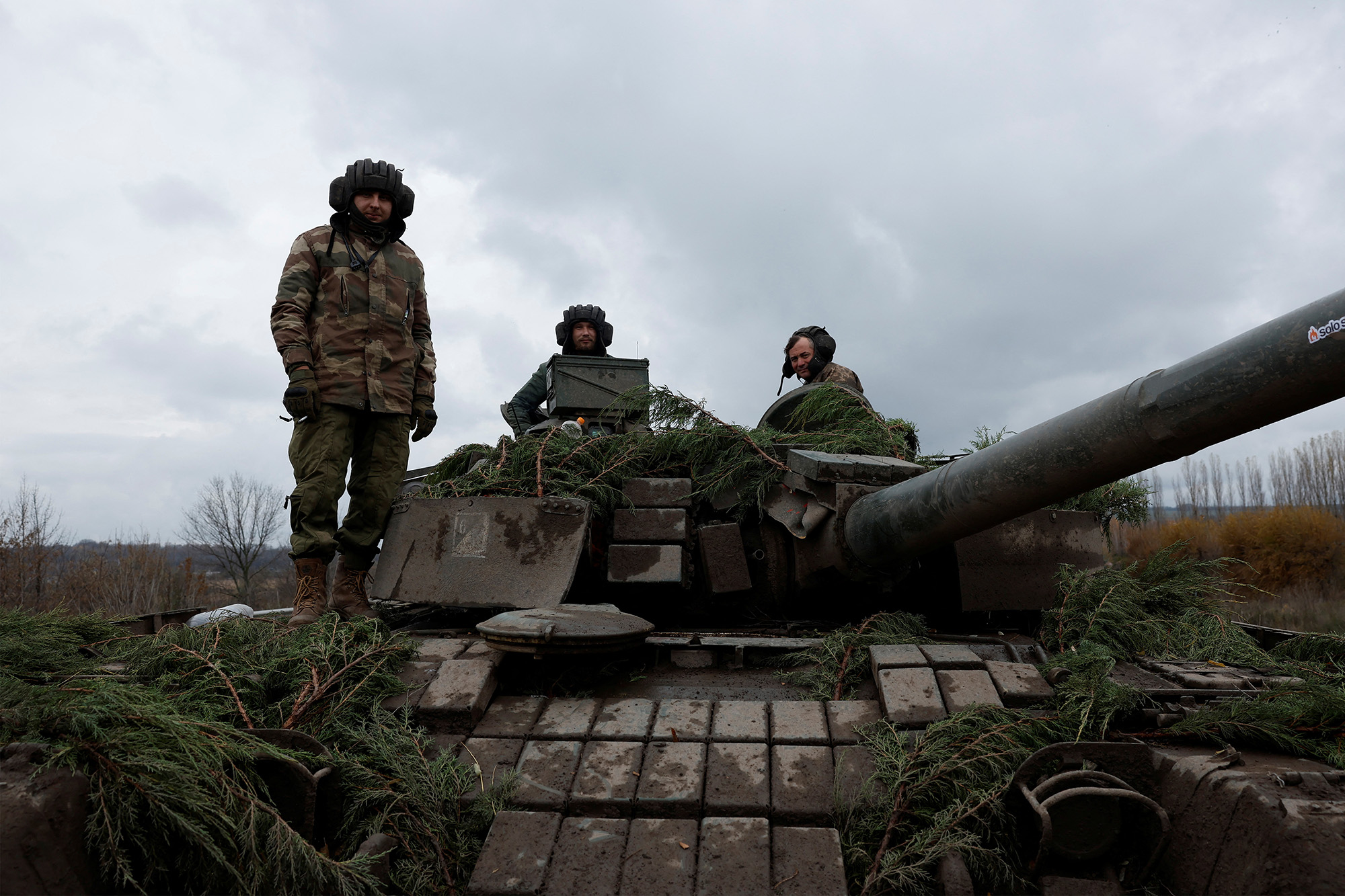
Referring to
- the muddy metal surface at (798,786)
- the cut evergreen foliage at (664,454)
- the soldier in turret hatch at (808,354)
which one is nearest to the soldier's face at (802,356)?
the soldier in turret hatch at (808,354)

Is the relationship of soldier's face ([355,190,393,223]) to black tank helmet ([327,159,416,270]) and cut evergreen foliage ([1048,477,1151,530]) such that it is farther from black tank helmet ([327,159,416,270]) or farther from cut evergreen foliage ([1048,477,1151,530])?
cut evergreen foliage ([1048,477,1151,530])

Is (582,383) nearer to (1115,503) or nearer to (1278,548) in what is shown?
(1115,503)

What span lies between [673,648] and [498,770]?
3.30ft

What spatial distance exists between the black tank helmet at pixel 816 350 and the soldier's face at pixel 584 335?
1.57 metres

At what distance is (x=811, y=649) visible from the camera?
3.50 m

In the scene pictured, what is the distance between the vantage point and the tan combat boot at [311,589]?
403cm

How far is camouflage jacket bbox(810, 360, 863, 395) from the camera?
609 centimetres

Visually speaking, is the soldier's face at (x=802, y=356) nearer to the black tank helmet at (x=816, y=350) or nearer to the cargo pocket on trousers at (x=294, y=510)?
the black tank helmet at (x=816, y=350)

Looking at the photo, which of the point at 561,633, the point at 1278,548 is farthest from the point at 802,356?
the point at 1278,548

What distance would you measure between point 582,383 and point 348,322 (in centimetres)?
259

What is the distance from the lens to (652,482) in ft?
14.4

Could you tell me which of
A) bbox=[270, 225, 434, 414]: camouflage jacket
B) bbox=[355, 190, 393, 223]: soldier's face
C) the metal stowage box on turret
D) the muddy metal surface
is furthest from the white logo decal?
the metal stowage box on turret

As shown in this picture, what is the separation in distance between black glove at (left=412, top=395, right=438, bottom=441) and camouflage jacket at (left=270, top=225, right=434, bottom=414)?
0.29ft

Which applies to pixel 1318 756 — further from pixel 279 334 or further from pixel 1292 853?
pixel 279 334
